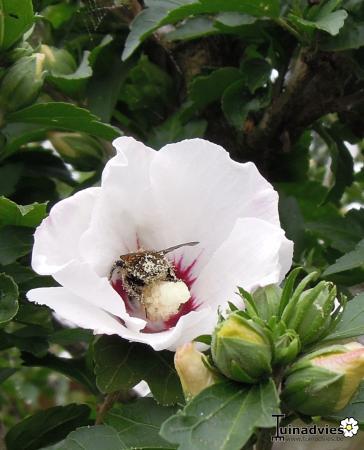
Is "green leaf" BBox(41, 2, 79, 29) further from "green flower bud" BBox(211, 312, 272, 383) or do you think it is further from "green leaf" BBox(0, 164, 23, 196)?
"green flower bud" BBox(211, 312, 272, 383)

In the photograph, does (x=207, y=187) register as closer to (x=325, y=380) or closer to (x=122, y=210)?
(x=122, y=210)

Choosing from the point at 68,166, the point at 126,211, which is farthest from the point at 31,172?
the point at 126,211

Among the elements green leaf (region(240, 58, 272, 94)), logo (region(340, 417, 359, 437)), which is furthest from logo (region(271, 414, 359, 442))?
green leaf (region(240, 58, 272, 94))

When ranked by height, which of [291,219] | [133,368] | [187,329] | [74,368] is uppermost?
[187,329]

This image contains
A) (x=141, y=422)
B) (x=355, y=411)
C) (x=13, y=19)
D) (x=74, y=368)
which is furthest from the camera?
(x=74, y=368)

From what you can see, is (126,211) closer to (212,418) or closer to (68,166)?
(212,418)

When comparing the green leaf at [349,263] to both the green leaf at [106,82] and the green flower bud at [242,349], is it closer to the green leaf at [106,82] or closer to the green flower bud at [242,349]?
the green flower bud at [242,349]

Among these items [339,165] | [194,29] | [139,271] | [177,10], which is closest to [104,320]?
[139,271]
